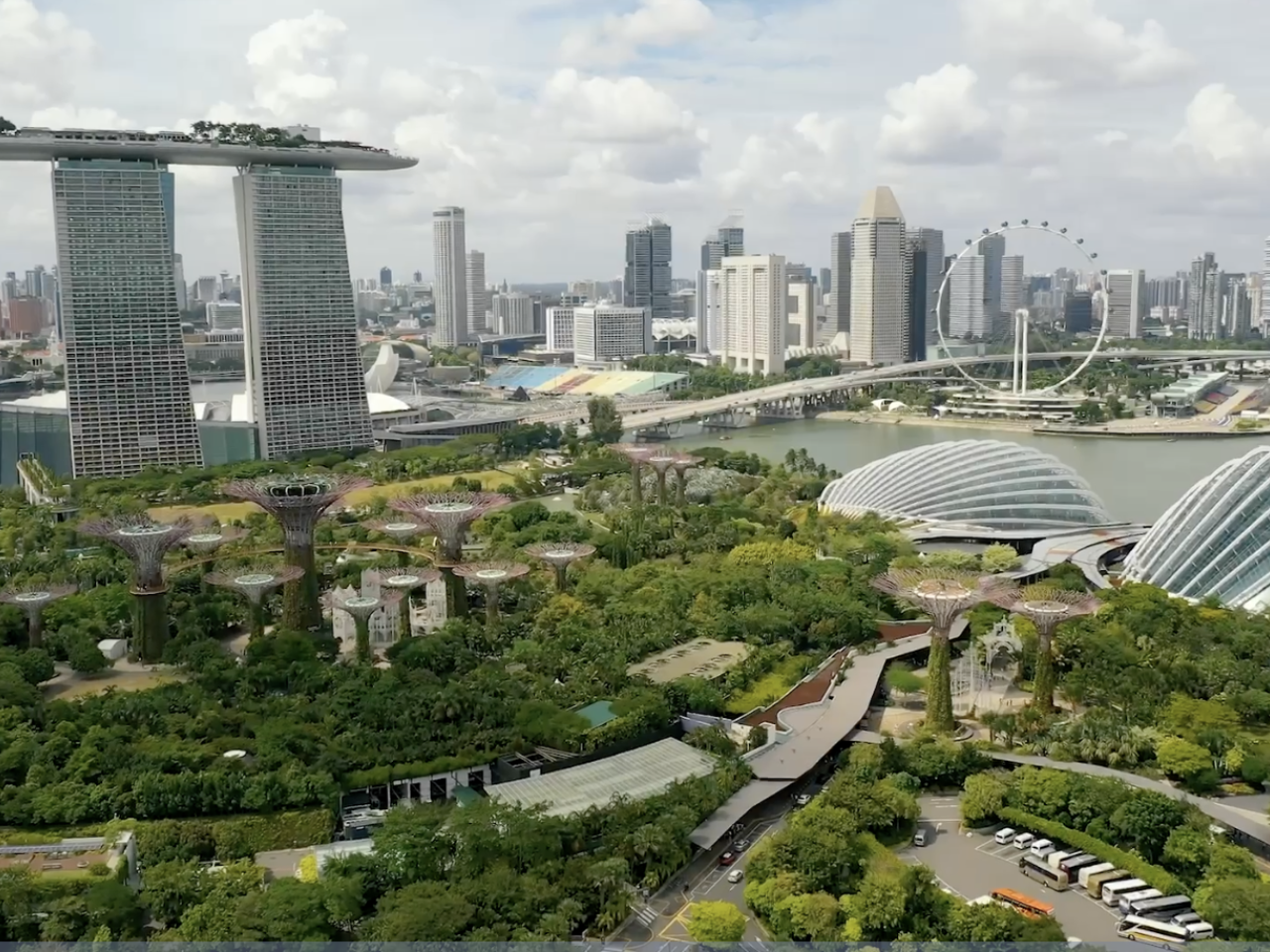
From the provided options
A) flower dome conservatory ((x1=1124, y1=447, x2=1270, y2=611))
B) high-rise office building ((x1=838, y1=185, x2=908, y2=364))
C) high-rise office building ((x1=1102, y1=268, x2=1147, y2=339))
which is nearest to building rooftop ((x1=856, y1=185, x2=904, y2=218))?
high-rise office building ((x1=838, y1=185, x2=908, y2=364))

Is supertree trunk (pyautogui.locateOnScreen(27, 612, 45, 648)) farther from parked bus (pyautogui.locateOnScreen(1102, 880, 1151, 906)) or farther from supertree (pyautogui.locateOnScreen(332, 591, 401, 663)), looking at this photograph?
parked bus (pyautogui.locateOnScreen(1102, 880, 1151, 906))

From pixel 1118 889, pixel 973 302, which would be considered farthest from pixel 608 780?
pixel 973 302

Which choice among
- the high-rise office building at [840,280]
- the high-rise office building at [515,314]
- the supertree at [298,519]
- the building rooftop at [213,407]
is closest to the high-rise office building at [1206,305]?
the high-rise office building at [840,280]

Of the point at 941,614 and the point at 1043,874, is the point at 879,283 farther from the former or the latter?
the point at 1043,874

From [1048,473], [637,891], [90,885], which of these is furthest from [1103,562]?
[90,885]

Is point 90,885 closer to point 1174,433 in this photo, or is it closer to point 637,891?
point 637,891

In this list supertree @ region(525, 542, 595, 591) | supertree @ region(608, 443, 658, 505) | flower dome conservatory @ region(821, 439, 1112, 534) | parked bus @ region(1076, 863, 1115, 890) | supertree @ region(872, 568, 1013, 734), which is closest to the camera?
parked bus @ region(1076, 863, 1115, 890)
